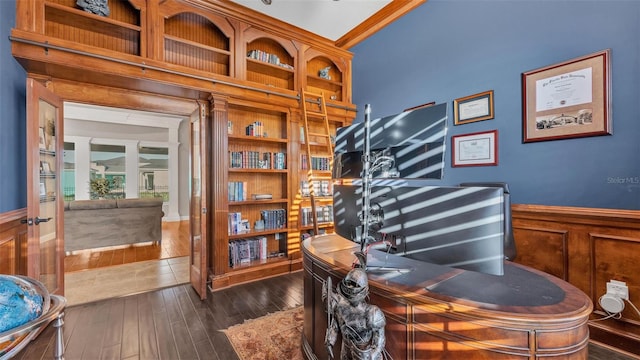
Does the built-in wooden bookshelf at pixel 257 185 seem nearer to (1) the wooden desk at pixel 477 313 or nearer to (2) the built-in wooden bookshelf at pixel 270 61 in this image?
(2) the built-in wooden bookshelf at pixel 270 61

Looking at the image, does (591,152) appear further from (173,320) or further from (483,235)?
(173,320)

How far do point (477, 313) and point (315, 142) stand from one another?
3.19m

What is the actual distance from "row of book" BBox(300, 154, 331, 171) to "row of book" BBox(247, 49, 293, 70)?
1.26 m

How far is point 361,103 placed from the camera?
13.0 feet

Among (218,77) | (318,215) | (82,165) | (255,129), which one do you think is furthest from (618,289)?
(82,165)

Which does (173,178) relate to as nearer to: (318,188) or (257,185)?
(257,185)

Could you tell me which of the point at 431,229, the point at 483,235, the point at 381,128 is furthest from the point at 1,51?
the point at 483,235

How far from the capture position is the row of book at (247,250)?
312 centimetres

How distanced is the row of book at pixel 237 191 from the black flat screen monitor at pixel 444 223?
2.30m

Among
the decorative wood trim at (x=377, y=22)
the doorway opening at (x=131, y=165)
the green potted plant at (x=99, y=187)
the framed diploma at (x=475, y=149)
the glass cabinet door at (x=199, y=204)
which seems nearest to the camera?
the framed diploma at (x=475, y=149)

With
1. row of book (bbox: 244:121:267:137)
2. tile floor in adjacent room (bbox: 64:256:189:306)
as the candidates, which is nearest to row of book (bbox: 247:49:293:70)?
row of book (bbox: 244:121:267:137)

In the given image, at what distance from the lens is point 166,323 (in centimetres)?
221

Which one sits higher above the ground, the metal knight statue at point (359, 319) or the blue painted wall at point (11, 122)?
the blue painted wall at point (11, 122)

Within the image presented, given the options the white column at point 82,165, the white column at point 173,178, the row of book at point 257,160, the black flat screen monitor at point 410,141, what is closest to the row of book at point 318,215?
the row of book at point 257,160
